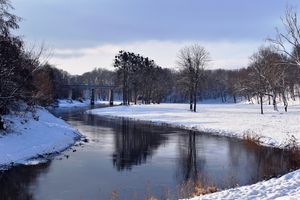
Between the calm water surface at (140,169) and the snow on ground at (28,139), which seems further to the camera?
the snow on ground at (28,139)

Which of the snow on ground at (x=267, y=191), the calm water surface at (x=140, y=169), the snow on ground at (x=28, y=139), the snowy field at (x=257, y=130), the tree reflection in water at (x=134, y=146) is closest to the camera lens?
the snow on ground at (x=267, y=191)

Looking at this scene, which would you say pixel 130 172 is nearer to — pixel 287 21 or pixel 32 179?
pixel 32 179

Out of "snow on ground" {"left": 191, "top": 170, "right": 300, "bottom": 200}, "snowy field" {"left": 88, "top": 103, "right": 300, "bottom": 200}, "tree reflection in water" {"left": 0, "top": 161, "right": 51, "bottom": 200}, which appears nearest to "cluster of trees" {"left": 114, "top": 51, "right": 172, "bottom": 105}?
"snowy field" {"left": 88, "top": 103, "right": 300, "bottom": 200}

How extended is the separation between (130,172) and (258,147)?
12.7 m

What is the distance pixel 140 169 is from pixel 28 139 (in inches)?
376

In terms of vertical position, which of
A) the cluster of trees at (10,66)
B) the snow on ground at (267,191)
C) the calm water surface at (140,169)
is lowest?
the calm water surface at (140,169)

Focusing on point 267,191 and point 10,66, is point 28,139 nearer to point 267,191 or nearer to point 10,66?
point 10,66

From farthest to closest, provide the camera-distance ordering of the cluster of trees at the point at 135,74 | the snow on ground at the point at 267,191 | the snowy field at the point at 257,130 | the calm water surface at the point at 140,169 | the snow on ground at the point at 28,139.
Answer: the cluster of trees at the point at 135,74
the snow on ground at the point at 28,139
the calm water surface at the point at 140,169
the snowy field at the point at 257,130
the snow on ground at the point at 267,191

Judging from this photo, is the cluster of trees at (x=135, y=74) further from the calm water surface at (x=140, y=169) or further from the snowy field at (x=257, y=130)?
the calm water surface at (x=140, y=169)

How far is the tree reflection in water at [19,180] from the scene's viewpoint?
57.4 ft

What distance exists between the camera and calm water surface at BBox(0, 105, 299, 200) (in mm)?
18328

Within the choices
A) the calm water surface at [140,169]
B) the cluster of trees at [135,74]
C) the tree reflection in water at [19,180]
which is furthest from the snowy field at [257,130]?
the cluster of trees at [135,74]

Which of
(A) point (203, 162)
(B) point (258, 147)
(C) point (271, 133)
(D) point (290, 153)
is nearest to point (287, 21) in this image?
(C) point (271, 133)

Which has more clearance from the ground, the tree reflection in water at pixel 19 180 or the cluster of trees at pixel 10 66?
the cluster of trees at pixel 10 66
